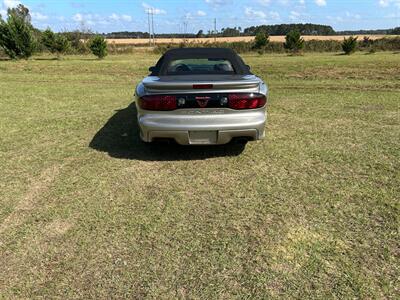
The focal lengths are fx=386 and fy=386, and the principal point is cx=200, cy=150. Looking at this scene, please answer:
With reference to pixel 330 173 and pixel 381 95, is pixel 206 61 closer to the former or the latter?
pixel 330 173

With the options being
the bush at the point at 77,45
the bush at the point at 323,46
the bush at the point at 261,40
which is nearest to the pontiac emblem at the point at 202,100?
the bush at the point at 77,45

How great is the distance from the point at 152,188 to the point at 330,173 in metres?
1.99

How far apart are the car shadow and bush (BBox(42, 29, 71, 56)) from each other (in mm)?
29176

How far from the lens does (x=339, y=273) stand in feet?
8.61

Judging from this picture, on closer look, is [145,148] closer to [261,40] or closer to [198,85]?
[198,85]

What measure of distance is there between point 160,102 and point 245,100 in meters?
0.99

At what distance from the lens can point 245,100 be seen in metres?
4.50

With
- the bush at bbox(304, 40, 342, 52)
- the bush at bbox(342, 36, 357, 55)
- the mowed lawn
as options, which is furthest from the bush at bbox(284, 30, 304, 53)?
the mowed lawn

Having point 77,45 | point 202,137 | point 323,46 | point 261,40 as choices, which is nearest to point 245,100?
point 202,137

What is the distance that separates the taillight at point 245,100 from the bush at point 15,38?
2684 centimetres

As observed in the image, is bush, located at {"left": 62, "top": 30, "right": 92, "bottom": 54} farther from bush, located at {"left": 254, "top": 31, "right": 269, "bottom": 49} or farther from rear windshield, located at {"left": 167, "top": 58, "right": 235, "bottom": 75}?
rear windshield, located at {"left": 167, "top": 58, "right": 235, "bottom": 75}

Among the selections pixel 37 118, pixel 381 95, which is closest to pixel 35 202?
pixel 37 118

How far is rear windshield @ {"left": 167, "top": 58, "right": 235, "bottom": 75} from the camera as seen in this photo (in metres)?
5.34

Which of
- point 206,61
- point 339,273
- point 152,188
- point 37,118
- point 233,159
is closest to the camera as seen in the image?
point 339,273
